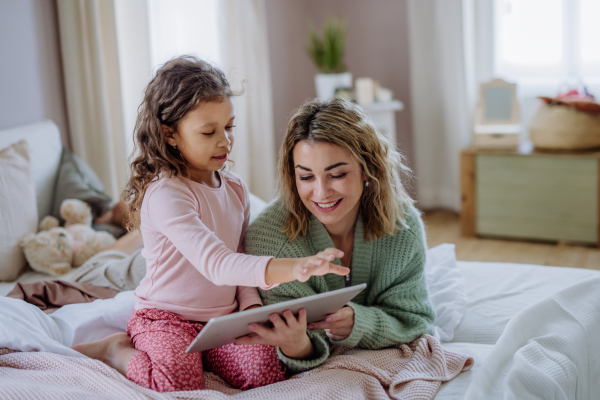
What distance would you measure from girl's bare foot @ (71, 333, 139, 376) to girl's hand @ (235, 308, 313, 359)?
25cm

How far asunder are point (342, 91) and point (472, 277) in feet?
6.21

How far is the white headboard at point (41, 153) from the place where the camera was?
7.28 feet

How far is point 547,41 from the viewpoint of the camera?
11.9 feet

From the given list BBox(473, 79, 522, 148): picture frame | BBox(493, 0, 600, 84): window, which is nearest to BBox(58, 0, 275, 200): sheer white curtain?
BBox(473, 79, 522, 148): picture frame

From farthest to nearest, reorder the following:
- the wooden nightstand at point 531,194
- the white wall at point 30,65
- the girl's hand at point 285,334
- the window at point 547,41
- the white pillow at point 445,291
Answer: the window at point 547,41 < the wooden nightstand at point 531,194 < the white wall at point 30,65 < the white pillow at point 445,291 < the girl's hand at point 285,334

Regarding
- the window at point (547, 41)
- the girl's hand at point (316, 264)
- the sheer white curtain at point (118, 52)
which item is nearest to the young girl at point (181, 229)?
the girl's hand at point (316, 264)

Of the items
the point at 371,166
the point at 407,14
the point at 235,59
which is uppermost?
the point at 407,14

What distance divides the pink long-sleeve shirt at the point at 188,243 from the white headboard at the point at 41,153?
103cm

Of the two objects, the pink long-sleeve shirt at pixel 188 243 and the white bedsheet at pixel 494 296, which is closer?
the pink long-sleeve shirt at pixel 188 243

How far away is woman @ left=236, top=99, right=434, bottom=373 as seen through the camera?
1366mm

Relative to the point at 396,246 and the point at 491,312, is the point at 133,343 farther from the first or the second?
the point at 491,312

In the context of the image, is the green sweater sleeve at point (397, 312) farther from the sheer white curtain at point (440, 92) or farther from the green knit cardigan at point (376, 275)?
the sheer white curtain at point (440, 92)

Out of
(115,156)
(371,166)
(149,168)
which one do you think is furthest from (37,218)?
(371,166)

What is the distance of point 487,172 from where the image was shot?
3.35 metres
